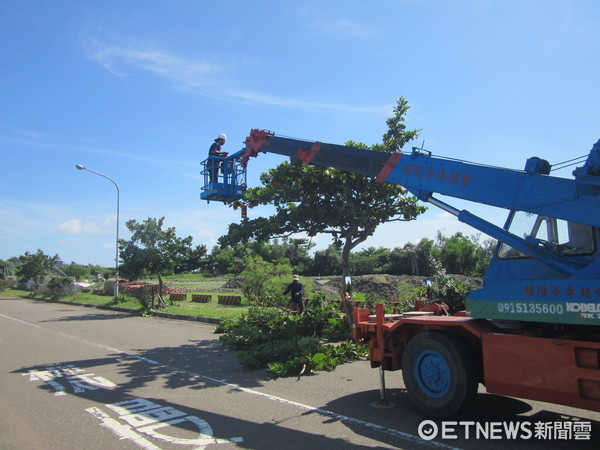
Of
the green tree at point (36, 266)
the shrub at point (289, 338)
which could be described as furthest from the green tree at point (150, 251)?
the green tree at point (36, 266)

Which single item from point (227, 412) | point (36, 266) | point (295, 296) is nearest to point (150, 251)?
point (295, 296)

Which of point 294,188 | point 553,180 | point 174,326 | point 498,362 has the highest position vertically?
point 294,188

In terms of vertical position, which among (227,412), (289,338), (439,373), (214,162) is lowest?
(227,412)

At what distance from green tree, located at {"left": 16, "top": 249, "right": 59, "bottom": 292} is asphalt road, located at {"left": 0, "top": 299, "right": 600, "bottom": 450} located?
3629cm

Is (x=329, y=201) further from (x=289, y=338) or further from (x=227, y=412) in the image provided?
(x=227, y=412)

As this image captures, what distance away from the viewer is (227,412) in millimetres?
5758

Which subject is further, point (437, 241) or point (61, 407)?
point (437, 241)

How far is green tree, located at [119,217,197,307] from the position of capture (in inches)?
853

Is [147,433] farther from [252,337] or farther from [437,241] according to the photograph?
[437,241]

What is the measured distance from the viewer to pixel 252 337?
1004 cm

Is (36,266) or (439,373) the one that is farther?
(36,266)

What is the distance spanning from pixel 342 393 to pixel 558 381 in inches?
125

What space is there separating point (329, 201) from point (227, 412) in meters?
6.63

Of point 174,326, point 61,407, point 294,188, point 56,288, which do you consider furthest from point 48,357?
point 56,288
